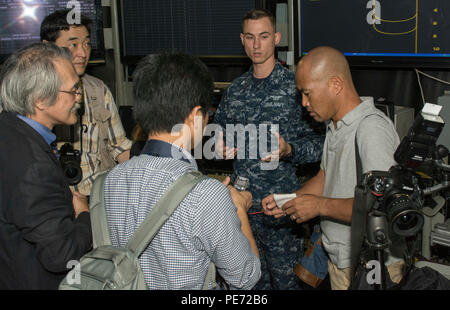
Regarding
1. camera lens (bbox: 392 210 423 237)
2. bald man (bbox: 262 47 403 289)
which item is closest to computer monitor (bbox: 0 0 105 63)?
bald man (bbox: 262 47 403 289)

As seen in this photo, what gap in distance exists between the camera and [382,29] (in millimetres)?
2904

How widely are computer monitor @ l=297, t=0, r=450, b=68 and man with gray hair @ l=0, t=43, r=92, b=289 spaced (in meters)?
1.99

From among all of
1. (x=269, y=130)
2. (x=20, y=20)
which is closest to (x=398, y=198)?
(x=269, y=130)

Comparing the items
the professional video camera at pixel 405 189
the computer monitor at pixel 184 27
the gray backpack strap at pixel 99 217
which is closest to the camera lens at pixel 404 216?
the professional video camera at pixel 405 189

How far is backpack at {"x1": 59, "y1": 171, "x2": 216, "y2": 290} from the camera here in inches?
47.9

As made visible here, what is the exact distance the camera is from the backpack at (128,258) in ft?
3.99

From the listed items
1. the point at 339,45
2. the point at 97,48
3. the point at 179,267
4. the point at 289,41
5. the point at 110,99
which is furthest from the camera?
the point at 97,48

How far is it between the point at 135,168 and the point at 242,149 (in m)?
Result: 1.58

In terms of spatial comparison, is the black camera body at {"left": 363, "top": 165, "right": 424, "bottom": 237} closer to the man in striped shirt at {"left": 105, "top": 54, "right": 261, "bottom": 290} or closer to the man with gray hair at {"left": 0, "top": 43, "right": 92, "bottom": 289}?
the man in striped shirt at {"left": 105, "top": 54, "right": 261, "bottom": 290}

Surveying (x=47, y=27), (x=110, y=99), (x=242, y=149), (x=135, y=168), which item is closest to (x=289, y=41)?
(x=242, y=149)

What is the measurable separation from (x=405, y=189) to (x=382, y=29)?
72.7 inches

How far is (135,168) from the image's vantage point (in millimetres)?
1326

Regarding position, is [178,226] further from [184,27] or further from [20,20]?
[20,20]

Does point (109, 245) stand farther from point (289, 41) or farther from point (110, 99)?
point (289, 41)
